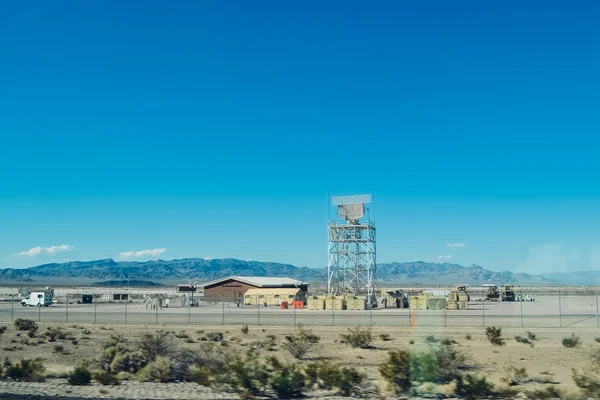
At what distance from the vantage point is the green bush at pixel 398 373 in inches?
666

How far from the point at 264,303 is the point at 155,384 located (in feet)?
179

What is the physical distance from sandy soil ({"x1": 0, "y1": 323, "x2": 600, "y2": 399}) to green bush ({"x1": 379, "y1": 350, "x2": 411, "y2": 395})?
1.38 ft

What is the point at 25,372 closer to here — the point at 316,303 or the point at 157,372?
the point at 157,372

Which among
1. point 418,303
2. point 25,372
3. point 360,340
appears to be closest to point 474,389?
point 360,340

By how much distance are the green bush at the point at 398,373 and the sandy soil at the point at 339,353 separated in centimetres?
42

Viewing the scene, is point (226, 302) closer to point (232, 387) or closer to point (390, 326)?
point (390, 326)

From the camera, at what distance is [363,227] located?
230 feet

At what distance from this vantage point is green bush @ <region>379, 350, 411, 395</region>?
666 inches

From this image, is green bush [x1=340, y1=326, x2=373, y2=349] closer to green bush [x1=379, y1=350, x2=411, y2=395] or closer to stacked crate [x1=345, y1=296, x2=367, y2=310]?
green bush [x1=379, y1=350, x2=411, y2=395]

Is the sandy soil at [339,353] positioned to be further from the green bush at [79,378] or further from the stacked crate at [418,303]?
the stacked crate at [418,303]

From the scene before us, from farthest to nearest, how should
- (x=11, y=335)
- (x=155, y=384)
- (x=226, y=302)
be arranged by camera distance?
1. (x=226, y=302)
2. (x=11, y=335)
3. (x=155, y=384)

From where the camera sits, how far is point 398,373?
56.6 feet

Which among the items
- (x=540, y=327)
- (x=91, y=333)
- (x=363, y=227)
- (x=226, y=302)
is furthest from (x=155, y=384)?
(x=226, y=302)

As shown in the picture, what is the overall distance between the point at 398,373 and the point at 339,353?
9.21 meters
